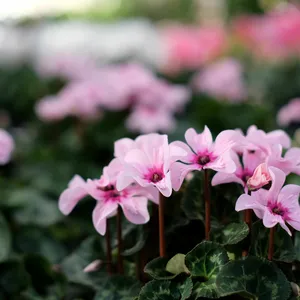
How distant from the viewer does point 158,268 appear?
1138mm

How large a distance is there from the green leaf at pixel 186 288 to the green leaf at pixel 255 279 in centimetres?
5

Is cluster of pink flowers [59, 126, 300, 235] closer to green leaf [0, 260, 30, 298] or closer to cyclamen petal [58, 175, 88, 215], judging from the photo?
cyclamen petal [58, 175, 88, 215]

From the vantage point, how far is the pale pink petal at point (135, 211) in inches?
44.6

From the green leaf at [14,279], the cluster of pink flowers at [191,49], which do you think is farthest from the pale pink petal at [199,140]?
the cluster of pink flowers at [191,49]

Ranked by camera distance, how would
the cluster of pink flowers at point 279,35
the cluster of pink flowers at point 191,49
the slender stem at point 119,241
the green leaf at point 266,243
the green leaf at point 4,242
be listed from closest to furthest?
the green leaf at point 266,243
the slender stem at point 119,241
the green leaf at point 4,242
the cluster of pink flowers at point 279,35
the cluster of pink flowers at point 191,49

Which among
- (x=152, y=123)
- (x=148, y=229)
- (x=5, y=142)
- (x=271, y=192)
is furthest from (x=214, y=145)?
(x=152, y=123)

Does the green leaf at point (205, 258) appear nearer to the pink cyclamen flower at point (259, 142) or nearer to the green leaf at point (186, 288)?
the green leaf at point (186, 288)

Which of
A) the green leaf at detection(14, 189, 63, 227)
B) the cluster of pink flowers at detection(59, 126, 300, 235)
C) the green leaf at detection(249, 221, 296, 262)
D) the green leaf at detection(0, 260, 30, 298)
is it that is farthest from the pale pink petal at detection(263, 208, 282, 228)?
the green leaf at detection(14, 189, 63, 227)

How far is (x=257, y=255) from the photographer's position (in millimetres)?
1106

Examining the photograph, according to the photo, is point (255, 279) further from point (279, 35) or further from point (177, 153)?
point (279, 35)

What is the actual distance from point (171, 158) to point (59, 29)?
4.27m

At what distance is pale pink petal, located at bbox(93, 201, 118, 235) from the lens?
3.68 feet

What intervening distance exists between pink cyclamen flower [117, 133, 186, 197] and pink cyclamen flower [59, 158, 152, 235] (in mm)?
65

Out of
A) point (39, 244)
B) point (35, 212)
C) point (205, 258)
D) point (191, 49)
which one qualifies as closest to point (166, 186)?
point (205, 258)
